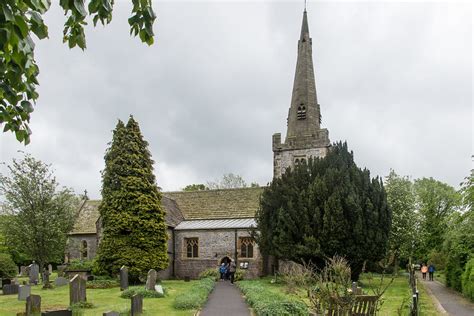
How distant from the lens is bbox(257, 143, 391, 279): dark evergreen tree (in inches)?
980

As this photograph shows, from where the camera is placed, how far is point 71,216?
89.8ft

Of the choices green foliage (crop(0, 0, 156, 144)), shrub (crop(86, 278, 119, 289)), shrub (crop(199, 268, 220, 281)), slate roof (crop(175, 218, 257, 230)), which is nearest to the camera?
green foliage (crop(0, 0, 156, 144))

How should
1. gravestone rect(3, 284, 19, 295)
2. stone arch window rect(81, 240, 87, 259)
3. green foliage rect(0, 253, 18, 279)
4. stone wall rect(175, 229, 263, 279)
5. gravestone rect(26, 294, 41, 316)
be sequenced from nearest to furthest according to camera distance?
gravestone rect(26, 294, 41, 316) → gravestone rect(3, 284, 19, 295) → green foliage rect(0, 253, 18, 279) → stone wall rect(175, 229, 263, 279) → stone arch window rect(81, 240, 87, 259)

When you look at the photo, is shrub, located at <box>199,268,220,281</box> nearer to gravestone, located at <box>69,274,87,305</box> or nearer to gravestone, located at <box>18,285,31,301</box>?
gravestone, located at <box>18,285,31,301</box>

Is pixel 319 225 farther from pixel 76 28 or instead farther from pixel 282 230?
pixel 76 28

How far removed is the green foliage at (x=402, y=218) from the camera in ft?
113

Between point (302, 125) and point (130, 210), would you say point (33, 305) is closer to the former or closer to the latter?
point (130, 210)

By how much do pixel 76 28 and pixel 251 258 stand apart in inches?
1168

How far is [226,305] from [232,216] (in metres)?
17.9

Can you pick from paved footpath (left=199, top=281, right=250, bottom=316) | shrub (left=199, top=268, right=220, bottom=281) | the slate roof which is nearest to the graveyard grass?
paved footpath (left=199, top=281, right=250, bottom=316)

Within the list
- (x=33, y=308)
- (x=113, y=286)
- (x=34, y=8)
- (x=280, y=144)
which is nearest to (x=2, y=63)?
(x=34, y=8)

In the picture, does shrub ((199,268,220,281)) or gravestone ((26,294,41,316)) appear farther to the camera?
shrub ((199,268,220,281))

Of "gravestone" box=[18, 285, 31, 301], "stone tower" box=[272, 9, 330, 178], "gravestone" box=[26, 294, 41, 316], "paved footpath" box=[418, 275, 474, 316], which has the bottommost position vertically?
"paved footpath" box=[418, 275, 474, 316]

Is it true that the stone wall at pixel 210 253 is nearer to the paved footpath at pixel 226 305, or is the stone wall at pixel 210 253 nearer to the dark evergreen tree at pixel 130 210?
the dark evergreen tree at pixel 130 210
